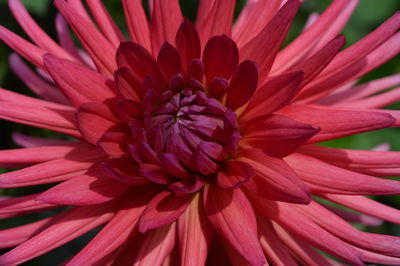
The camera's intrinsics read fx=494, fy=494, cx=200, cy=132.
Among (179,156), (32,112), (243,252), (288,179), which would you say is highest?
(32,112)

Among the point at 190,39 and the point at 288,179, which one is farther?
the point at 190,39

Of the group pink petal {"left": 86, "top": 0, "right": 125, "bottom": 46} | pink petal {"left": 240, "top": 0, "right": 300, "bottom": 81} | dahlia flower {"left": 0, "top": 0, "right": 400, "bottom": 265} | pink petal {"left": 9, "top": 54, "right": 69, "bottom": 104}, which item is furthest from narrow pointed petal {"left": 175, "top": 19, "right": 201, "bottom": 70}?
pink petal {"left": 9, "top": 54, "right": 69, "bottom": 104}

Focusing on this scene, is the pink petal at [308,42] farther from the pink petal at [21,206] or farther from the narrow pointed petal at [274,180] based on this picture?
the pink petal at [21,206]

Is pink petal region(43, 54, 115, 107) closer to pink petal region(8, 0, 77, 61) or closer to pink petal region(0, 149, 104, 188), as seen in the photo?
pink petal region(0, 149, 104, 188)

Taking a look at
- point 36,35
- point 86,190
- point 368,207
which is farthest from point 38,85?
point 368,207

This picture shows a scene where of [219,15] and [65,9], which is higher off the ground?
[65,9]

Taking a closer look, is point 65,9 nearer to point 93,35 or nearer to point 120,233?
point 93,35

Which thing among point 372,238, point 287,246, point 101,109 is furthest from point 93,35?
point 372,238

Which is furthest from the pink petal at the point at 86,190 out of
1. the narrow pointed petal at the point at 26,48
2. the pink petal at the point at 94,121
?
the narrow pointed petal at the point at 26,48
